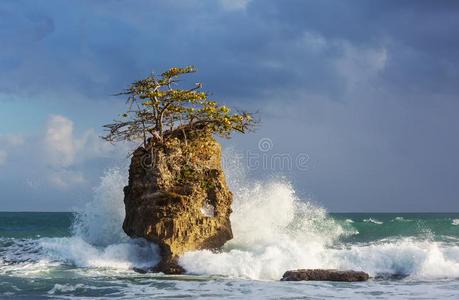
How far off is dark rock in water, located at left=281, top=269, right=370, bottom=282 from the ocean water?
53cm

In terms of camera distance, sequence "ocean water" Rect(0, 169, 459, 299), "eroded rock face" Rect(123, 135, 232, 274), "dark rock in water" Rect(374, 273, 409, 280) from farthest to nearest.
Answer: "eroded rock face" Rect(123, 135, 232, 274) < "dark rock in water" Rect(374, 273, 409, 280) < "ocean water" Rect(0, 169, 459, 299)

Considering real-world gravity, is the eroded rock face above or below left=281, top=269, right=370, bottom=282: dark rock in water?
above

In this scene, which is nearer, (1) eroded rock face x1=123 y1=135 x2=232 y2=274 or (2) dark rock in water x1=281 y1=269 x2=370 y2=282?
(2) dark rock in water x1=281 y1=269 x2=370 y2=282

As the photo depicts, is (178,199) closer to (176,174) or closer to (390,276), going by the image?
(176,174)

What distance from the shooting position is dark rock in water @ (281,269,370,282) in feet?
57.5

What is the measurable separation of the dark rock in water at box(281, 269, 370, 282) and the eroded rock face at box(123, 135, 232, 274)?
3405mm

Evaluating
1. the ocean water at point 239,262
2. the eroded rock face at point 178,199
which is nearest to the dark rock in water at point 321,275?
the ocean water at point 239,262

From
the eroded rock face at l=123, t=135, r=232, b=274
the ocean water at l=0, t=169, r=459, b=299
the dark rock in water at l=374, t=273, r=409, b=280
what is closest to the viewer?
the ocean water at l=0, t=169, r=459, b=299

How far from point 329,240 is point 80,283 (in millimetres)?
12364

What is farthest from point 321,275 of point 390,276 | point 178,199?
point 178,199

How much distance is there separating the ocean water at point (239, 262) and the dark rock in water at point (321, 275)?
1.75 feet

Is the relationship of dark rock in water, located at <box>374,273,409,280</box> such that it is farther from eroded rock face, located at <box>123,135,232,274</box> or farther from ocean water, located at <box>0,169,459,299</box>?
eroded rock face, located at <box>123,135,232,274</box>

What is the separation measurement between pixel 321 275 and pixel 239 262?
2.70m

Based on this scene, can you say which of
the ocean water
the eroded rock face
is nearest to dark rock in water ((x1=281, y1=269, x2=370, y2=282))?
the ocean water
